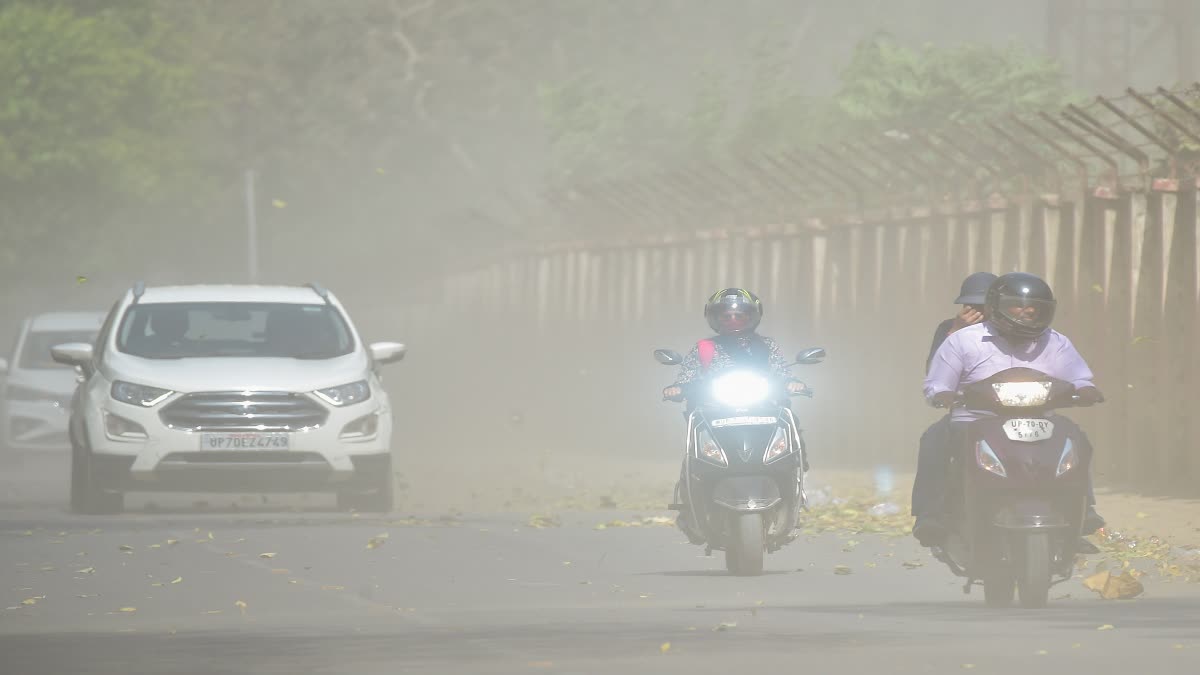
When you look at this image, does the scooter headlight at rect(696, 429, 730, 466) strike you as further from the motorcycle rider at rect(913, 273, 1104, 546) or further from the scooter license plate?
the scooter license plate

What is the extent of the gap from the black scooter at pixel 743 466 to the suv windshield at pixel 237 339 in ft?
19.1

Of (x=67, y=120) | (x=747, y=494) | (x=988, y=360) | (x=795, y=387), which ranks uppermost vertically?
(x=67, y=120)

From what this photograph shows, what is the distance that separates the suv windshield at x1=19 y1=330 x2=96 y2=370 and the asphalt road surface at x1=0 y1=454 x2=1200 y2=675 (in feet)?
37.2

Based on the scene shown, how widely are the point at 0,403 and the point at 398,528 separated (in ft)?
45.2

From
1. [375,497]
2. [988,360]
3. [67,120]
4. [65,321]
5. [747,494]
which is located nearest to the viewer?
[988,360]

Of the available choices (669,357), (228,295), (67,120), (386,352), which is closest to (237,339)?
(228,295)

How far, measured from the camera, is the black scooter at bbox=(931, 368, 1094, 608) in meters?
11.2

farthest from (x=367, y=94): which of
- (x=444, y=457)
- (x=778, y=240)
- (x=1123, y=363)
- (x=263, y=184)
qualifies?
(x=1123, y=363)

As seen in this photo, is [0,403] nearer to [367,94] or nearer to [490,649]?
[490,649]

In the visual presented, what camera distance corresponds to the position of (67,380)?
94.0 feet

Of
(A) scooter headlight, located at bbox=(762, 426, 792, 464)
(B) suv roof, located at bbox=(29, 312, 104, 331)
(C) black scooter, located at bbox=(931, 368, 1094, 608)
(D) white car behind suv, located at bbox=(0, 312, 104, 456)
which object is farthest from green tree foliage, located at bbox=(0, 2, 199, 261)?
(C) black scooter, located at bbox=(931, 368, 1094, 608)

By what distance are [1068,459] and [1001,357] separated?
570 mm

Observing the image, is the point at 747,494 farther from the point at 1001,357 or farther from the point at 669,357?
the point at 1001,357

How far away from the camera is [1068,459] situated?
1132cm
